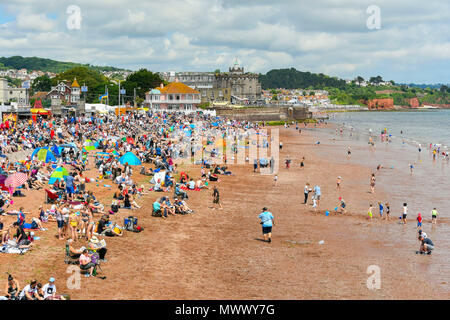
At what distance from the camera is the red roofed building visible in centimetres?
7944

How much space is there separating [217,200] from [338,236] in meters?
5.98

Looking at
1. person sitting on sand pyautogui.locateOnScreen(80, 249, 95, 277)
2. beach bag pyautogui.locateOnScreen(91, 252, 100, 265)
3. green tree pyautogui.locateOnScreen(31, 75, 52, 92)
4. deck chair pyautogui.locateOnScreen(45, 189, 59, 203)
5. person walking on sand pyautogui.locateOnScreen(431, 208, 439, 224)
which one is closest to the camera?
person sitting on sand pyautogui.locateOnScreen(80, 249, 95, 277)

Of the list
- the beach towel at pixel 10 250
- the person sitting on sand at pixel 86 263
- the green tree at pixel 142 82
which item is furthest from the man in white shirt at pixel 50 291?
the green tree at pixel 142 82

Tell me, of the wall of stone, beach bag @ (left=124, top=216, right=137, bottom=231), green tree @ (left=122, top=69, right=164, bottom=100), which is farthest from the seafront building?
beach bag @ (left=124, top=216, right=137, bottom=231)

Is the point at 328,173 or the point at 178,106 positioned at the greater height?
the point at 178,106

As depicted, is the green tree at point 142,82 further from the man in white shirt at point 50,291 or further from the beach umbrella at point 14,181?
the man in white shirt at point 50,291

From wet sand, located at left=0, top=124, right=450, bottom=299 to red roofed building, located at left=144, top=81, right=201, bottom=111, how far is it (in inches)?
2281

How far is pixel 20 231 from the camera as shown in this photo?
13.7 meters

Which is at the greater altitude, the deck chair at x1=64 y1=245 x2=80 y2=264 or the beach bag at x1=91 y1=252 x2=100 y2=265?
the beach bag at x1=91 y1=252 x2=100 y2=265

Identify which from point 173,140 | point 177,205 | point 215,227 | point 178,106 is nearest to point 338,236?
point 215,227

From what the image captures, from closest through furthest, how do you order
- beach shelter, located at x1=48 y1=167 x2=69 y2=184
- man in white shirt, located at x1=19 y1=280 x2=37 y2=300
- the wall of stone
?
man in white shirt, located at x1=19 y1=280 x2=37 y2=300 → beach shelter, located at x1=48 y1=167 x2=69 y2=184 → the wall of stone

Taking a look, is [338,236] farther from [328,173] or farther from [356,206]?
[328,173]

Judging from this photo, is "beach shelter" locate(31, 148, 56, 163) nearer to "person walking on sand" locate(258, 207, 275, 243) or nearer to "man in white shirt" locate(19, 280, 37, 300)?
"person walking on sand" locate(258, 207, 275, 243)

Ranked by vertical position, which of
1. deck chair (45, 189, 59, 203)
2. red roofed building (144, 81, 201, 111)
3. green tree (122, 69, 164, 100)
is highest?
green tree (122, 69, 164, 100)
